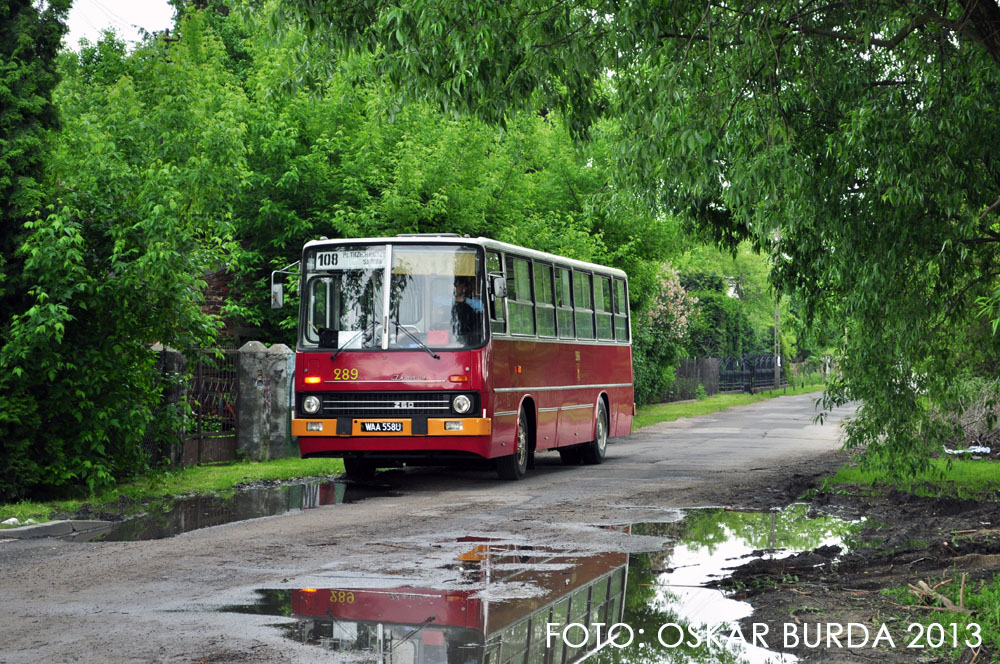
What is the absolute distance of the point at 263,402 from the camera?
20328 mm

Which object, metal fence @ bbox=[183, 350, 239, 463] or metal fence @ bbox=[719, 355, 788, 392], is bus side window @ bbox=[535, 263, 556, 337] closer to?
metal fence @ bbox=[183, 350, 239, 463]

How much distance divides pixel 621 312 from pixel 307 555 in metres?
14.7

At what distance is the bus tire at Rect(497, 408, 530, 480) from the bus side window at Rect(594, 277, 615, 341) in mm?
4386

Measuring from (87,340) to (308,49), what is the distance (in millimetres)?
4789

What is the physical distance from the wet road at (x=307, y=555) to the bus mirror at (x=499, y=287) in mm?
2594

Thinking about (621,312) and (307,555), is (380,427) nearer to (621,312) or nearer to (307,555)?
(307,555)

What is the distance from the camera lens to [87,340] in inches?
569

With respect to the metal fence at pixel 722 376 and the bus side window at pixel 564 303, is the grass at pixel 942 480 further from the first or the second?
the metal fence at pixel 722 376

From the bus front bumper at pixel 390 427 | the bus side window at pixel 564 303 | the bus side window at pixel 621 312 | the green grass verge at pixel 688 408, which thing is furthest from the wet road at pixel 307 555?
the green grass verge at pixel 688 408

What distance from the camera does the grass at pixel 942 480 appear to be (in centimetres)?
1537

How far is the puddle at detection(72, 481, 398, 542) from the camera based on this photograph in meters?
12.4

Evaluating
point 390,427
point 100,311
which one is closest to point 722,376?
point 390,427

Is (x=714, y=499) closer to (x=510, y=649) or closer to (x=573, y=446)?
(x=573, y=446)

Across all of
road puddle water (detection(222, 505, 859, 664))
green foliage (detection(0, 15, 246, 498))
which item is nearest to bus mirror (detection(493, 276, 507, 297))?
green foliage (detection(0, 15, 246, 498))
